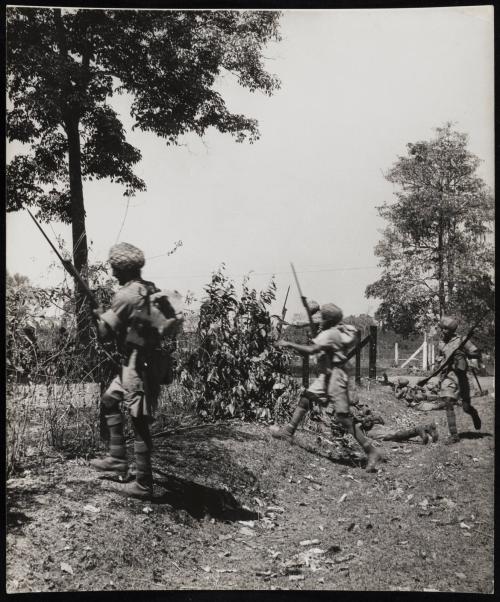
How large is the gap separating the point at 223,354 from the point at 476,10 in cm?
396

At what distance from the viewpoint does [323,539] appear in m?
5.05

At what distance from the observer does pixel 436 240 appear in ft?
17.2

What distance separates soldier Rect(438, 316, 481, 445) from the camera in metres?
5.24

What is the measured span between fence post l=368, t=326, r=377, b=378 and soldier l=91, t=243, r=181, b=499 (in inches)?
77.8

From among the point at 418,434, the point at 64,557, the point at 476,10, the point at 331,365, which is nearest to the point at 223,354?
the point at 331,365

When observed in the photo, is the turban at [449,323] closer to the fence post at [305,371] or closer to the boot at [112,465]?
the fence post at [305,371]

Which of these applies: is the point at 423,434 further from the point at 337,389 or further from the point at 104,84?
the point at 104,84

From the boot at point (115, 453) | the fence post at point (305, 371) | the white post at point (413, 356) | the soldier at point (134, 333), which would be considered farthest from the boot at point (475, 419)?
the boot at point (115, 453)

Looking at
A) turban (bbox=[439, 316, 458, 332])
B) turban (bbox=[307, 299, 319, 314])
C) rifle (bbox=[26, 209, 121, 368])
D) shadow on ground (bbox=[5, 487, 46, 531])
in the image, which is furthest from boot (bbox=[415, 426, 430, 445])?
shadow on ground (bbox=[5, 487, 46, 531])

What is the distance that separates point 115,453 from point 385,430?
8.43 ft

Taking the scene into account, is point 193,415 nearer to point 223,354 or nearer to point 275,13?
point 223,354

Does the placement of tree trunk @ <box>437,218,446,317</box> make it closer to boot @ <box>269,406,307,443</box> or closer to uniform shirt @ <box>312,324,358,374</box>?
uniform shirt @ <box>312,324,358,374</box>

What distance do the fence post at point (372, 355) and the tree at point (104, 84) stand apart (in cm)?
207

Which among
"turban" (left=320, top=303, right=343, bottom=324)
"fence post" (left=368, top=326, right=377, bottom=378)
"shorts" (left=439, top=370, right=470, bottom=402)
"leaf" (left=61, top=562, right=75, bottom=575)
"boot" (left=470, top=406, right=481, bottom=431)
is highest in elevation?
"turban" (left=320, top=303, right=343, bottom=324)
